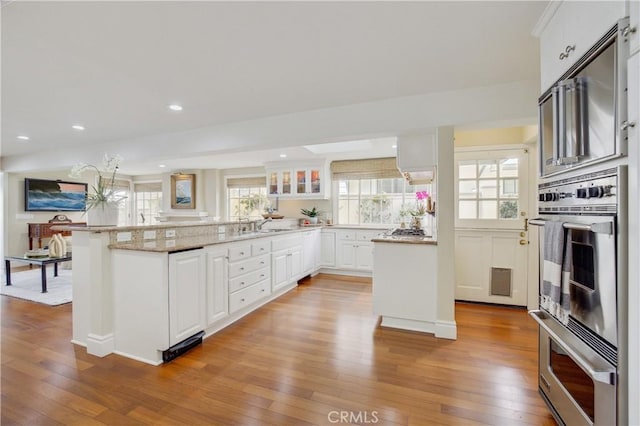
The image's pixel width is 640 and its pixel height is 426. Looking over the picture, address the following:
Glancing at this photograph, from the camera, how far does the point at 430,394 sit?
187cm

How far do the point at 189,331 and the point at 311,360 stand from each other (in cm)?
106

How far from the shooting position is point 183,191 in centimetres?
717

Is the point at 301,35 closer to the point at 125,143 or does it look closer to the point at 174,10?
the point at 174,10

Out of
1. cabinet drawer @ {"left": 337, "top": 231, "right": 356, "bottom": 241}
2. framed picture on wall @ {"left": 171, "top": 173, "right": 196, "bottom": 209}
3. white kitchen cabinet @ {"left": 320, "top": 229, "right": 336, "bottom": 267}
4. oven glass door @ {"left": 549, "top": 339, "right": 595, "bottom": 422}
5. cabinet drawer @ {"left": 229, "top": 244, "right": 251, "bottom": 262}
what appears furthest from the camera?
framed picture on wall @ {"left": 171, "top": 173, "right": 196, "bottom": 209}

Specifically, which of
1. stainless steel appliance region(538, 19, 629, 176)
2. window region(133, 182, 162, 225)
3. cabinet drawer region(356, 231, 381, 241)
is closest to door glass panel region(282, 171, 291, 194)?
cabinet drawer region(356, 231, 381, 241)

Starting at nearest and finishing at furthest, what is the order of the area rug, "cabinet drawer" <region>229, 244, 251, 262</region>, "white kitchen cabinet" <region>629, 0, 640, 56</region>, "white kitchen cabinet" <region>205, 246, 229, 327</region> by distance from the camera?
"white kitchen cabinet" <region>629, 0, 640, 56</region> → "white kitchen cabinet" <region>205, 246, 229, 327</region> → "cabinet drawer" <region>229, 244, 251, 262</region> → the area rug

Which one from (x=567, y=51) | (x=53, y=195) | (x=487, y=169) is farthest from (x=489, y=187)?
(x=53, y=195)

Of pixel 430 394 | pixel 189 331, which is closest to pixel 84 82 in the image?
pixel 189 331

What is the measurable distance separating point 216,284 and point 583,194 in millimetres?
2717

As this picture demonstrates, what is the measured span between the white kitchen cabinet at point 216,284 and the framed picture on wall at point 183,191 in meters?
4.84

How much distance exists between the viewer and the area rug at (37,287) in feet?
12.6

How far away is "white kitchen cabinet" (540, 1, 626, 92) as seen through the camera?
1136mm

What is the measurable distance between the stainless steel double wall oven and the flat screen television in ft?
25.5

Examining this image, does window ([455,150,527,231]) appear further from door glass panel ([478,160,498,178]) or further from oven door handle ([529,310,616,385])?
oven door handle ([529,310,616,385])
